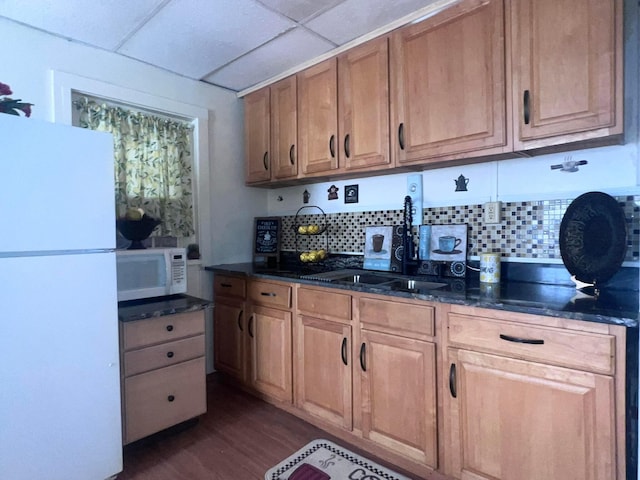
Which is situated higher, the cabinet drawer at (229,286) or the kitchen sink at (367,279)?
the kitchen sink at (367,279)

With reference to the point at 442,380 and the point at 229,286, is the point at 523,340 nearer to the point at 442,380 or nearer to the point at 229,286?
the point at 442,380

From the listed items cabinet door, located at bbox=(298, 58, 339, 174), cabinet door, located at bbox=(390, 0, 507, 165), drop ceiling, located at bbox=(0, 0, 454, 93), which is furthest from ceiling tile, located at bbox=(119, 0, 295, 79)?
cabinet door, located at bbox=(390, 0, 507, 165)

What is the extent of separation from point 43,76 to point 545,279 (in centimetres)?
295

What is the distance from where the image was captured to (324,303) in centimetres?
203

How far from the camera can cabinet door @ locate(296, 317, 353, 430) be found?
1948 millimetres

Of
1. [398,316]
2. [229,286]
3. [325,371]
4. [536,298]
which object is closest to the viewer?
[536,298]

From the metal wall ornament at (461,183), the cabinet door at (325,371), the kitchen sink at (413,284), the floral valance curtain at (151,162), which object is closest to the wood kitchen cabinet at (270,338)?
the cabinet door at (325,371)

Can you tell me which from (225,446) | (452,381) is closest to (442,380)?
(452,381)

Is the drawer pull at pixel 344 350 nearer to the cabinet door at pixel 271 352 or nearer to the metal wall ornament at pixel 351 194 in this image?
the cabinet door at pixel 271 352

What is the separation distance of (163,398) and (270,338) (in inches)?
26.9

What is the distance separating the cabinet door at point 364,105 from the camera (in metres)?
2.09

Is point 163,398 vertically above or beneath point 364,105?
beneath

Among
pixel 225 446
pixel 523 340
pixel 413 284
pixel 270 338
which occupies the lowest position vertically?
pixel 225 446

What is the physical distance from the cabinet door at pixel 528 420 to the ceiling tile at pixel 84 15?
2294 mm
